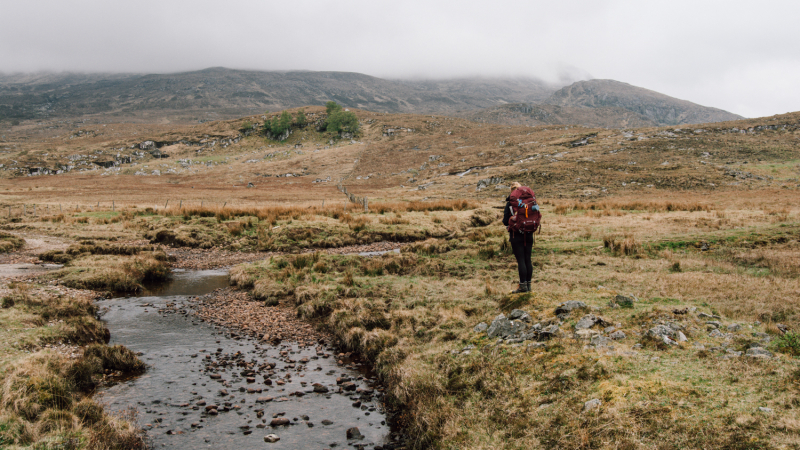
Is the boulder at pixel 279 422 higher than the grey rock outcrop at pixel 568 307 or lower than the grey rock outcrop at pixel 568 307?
lower

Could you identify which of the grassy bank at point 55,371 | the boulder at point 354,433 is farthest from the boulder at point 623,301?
the grassy bank at point 55,371

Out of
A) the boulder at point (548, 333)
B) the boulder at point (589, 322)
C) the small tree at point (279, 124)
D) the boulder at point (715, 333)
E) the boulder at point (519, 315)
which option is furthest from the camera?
the small tree at point (279, 124)

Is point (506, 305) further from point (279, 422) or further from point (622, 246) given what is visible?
point (622, 246)

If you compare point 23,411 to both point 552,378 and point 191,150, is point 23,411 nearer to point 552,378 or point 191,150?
point 552,378

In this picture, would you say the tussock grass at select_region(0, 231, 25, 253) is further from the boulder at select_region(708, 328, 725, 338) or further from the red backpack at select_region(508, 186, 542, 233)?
the boulder at select_region(708, 328, 725, 338)

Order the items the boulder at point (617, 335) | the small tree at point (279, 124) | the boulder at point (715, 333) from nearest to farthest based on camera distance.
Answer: the boulder at point (715, 333), the boulder at point (617, 335), the small tree at point (279, 124)

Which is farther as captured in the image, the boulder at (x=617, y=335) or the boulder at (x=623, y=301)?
the boulder at (x=623, y=301)

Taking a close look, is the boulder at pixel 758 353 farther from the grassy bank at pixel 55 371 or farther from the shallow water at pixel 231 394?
the grassy bank at pixel 55 371

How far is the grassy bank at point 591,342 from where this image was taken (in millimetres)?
5551

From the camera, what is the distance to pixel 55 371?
9133mm

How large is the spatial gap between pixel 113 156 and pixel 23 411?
14305 centimetres

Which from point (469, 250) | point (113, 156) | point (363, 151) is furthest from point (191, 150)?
point (469, 250)

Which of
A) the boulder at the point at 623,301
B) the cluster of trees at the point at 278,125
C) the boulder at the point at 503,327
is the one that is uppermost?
the cluster of trees at the point at 278,125

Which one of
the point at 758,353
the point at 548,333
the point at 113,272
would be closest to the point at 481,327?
the point at 548,333
